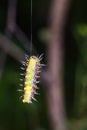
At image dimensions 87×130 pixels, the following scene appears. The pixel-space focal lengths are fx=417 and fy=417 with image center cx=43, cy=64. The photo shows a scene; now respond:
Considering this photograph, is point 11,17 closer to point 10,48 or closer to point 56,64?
point 10,48

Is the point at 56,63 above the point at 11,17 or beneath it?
beneath

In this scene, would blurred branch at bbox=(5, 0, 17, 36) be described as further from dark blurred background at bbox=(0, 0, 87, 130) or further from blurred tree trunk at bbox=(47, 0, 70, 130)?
blurred tree trunk at bbox=(47, 0, 70, 130)

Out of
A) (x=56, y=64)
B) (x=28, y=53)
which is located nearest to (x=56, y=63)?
(x=56, y=64)

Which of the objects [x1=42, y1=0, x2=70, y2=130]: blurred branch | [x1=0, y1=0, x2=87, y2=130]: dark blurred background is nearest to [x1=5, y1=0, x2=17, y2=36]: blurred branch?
[x1=0, y1=0, x2=87, y2=130]: dark blurred background

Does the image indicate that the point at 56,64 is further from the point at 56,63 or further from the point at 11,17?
the point at 11,17

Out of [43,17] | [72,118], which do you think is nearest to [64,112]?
[72,118]

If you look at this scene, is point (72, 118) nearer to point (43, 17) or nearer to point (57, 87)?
point (57, 87)
